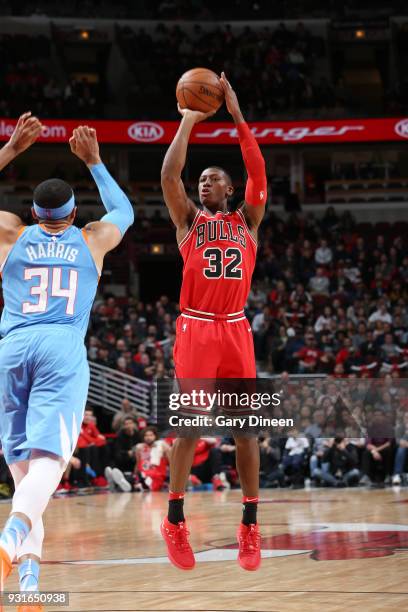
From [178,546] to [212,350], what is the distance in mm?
1353

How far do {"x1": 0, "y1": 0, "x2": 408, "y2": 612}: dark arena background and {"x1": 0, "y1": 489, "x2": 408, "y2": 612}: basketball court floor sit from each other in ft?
0.12

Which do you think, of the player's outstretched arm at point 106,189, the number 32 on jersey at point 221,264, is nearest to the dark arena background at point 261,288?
the number 32 on jersey at point 221,264

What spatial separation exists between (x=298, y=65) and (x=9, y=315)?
26388mm

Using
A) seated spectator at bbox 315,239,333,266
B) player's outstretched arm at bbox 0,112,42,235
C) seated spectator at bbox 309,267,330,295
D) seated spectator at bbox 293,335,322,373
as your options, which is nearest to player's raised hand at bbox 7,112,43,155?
player's outstretched arm at bbox 0,112,42,235

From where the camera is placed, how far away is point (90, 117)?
89.8ft

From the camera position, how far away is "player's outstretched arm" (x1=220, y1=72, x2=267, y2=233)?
6.97 m

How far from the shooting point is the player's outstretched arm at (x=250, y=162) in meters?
6.97

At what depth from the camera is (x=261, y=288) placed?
24281mm

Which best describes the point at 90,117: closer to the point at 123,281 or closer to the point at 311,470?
the point at 123,281

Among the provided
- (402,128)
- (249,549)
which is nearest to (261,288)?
(402,128)

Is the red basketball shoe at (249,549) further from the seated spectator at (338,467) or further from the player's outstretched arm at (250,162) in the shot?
the seated spectator at (338,467)

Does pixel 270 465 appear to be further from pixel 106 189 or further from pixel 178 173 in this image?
pixel 106 189

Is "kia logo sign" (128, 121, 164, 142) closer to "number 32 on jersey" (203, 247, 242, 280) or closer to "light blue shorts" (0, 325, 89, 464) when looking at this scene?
"number 32 on jersey" (203, 247, 242, 280)

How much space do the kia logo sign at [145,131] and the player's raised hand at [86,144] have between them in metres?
21.1
